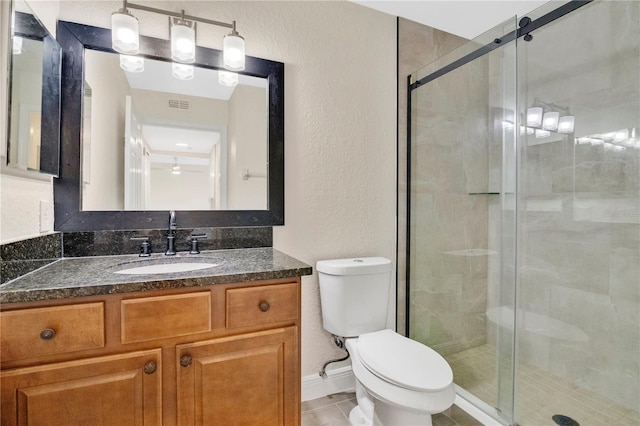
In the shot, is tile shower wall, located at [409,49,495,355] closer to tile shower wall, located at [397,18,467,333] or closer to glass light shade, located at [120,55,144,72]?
tile shower wall, located at [397,18,467,333]

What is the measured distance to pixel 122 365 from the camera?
3.09 feet

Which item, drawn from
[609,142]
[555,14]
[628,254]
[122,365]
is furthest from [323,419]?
[555,14]

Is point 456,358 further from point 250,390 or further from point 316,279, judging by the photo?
point 250,390

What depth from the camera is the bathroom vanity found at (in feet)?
2.79

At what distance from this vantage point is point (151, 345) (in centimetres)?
98

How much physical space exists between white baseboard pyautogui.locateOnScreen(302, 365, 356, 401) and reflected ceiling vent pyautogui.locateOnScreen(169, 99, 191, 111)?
1633mm

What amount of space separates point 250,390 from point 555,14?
2199 millimetres

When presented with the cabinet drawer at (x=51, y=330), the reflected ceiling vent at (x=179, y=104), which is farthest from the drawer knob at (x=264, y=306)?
the reflected ceiling vent at (x=179, y=104)

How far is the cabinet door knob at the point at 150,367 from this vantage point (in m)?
0.97

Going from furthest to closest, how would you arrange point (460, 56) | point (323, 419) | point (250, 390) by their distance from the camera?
point (460, 56) < point (323, 419) < point (250, 390)

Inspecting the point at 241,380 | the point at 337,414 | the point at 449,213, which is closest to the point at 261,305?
the point at 241,380

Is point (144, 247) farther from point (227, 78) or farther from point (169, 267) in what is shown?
point (227, 78)

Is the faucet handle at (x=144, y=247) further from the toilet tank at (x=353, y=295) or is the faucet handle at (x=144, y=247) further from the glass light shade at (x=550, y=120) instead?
the glass light shade at (x=550, y=120)

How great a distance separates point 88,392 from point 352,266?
1.16 metres
